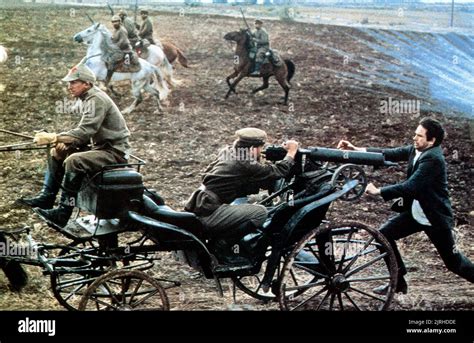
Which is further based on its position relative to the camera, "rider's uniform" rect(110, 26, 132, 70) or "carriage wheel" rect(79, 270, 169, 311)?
"rider's uniform" rect(110, 26, 132, 70)

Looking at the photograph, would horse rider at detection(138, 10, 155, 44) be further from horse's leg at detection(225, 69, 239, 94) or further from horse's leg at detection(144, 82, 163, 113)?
horse's leg at detection(225, 69, 239, 94)

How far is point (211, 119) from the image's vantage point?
5.80 meters

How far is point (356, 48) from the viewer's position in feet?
19.6

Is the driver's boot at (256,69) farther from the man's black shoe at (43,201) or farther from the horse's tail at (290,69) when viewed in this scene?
the man's black shoe at (43,201)

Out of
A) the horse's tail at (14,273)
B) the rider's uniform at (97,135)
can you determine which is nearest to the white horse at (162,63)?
the rider's uniform at (97,135)

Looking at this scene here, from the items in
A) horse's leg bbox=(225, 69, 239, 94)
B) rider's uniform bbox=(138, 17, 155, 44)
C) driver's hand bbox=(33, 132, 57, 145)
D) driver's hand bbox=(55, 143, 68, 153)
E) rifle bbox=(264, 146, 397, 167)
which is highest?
rider's uniform bbox=(138, 17, 155, 44)

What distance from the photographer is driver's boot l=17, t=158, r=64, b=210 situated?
487cm

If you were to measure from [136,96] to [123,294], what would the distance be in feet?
6.15

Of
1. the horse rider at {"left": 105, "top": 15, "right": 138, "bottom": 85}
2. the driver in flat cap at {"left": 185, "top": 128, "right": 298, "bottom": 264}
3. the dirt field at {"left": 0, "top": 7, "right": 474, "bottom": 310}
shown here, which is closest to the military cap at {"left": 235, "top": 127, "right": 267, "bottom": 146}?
the driver in flat cap at {"left": 185, "top": 128, "right": 298, "bottom": 264}

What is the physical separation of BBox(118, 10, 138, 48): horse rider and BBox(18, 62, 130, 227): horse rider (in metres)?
1.20

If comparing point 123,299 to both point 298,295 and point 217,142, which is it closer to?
point 298,295

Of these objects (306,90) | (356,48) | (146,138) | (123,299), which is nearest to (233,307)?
(123,299)

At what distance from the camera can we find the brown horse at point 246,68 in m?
6.02

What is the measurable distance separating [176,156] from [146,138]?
245mm
